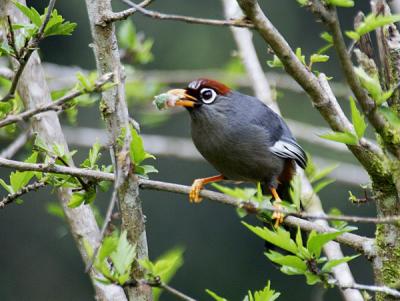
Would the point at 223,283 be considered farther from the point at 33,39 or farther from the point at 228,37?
the point at 33,39

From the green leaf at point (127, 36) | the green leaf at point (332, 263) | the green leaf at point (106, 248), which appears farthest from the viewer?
the green leaf at point (127, 36)

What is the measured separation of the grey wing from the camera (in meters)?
4.86

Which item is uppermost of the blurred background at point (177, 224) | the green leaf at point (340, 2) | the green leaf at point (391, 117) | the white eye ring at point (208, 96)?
the green leaf at point (340, 2)

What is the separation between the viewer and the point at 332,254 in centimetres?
417

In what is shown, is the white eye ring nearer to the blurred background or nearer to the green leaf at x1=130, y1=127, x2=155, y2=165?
the green leaf at x1=130, y1=127, x2=155, y2=165

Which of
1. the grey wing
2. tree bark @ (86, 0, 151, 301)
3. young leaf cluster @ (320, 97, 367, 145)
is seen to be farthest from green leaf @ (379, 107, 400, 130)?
the grey wing

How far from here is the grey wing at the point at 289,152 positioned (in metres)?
4.86

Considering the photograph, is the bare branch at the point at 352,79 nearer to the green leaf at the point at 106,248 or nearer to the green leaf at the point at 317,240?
the green leaf at the point at 317,240

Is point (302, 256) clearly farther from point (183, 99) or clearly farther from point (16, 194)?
point (183, 99)

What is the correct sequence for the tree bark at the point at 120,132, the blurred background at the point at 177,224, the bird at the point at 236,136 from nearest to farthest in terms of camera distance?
the tree bark at the point at 120,132, the bird at the point at 236,136, the blurred background at the point at 177,224

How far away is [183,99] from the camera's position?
443 cm

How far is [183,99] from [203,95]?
0.29 metres

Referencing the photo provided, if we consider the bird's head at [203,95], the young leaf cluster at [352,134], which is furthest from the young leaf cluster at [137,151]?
the bird's head at [203,95]

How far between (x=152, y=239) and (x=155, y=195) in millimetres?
926
